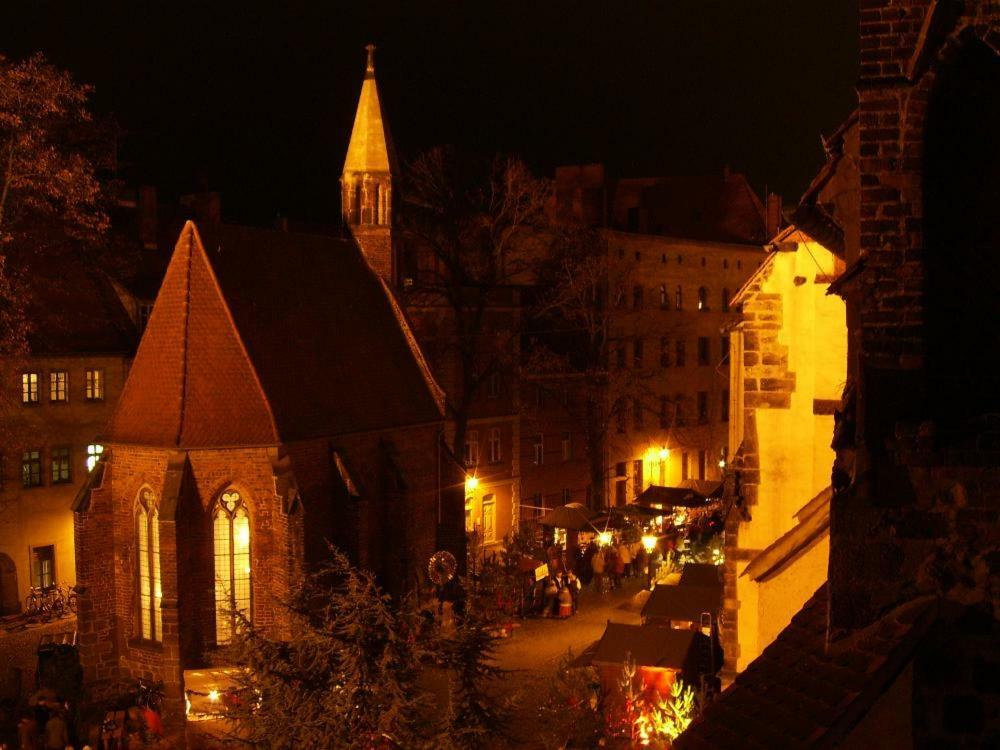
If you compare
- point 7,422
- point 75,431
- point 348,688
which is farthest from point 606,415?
point 348,688

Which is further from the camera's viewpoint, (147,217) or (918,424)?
(147,217)

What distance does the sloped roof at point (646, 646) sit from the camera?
57.7ft

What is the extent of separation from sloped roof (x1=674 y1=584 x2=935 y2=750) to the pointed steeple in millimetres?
25825

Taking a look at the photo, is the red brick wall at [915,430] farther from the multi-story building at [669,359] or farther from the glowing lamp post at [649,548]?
the multi-story building at [669,359]

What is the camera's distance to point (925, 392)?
5.89 m

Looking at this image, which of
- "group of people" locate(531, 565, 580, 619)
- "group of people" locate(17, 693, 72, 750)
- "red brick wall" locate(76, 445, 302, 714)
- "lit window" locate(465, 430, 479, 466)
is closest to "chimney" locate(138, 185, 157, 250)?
"lit window" locate(465, 430, 479, 466)

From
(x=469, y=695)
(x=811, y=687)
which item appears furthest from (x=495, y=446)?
(x=811, y=687)

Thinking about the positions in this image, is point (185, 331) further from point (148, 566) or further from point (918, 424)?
point (918, 424)

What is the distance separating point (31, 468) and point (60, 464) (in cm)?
90

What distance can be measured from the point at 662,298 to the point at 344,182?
70.3 ft

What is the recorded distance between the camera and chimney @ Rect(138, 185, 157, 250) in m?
37.7

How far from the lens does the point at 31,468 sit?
31.8 meters

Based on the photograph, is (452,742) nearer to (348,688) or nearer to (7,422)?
(348,688)

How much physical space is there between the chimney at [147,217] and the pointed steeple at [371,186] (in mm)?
9289
